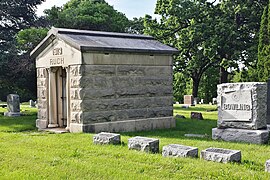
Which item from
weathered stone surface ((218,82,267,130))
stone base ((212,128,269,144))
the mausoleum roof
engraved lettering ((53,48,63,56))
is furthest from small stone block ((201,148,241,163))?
engraved lettering ((53,48,63,56))

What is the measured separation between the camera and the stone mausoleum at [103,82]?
11.0 meters

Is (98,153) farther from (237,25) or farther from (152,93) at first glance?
(237,25)

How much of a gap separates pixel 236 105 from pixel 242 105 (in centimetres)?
18

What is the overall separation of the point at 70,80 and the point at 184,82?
101ft

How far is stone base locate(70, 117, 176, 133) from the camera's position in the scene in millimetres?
10953

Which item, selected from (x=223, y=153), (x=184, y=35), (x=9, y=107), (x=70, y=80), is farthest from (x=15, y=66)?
(x=184, y=35)

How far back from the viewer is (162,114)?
12.9 metres

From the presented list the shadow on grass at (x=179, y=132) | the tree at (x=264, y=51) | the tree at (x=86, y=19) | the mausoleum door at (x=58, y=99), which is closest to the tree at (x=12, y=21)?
the tree at (x=86, y=19)

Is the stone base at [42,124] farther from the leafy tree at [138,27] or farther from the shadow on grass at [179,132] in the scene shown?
the leafy tree at [138,27]

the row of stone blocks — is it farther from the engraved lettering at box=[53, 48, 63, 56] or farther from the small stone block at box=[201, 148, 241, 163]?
the engraved lettering at box=[53, 48, 63, 56]

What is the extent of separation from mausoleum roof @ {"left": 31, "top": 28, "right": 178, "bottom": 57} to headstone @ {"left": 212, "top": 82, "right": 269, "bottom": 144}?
333cm

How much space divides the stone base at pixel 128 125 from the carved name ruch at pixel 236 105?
120 inches

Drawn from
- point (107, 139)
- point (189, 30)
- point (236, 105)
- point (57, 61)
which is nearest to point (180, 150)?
point (107, 139)

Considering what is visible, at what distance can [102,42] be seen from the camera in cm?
1168
